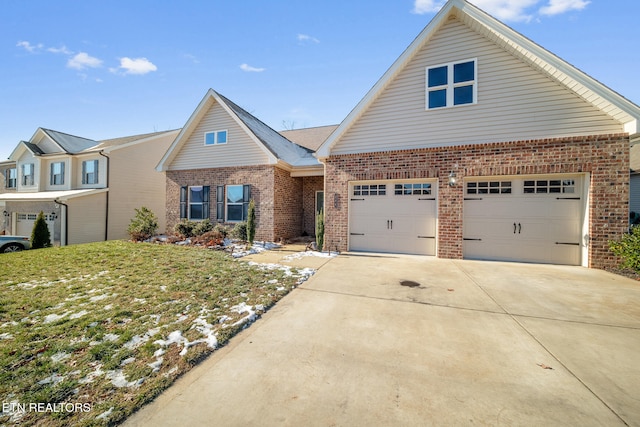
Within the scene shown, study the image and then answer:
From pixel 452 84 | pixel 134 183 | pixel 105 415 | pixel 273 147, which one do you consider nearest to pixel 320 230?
pixel 273 147

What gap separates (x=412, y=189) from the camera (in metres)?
8.38

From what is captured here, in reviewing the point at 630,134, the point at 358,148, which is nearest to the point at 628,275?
the point at 630,134

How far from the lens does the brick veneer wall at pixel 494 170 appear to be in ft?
21.4

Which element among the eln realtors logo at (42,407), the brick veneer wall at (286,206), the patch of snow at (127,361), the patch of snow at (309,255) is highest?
the brick veneer wall at (286,206)

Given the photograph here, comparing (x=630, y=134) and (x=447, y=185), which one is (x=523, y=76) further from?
(x=447, y=185)

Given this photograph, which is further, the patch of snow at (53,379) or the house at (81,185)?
the house at (81,185)

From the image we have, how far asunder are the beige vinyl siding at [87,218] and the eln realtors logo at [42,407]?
15.9m

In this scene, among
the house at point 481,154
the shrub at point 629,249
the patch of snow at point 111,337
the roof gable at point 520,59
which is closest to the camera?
the patch of snow at point 111,337

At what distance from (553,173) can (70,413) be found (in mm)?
10418

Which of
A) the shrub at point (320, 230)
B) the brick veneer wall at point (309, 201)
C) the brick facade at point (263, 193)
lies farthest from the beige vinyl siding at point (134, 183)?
the shrub at point (320, 230)

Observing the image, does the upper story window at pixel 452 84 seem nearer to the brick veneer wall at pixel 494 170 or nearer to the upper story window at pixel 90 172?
the brick veneer wall at pixel 494 170

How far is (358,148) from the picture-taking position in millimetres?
8789

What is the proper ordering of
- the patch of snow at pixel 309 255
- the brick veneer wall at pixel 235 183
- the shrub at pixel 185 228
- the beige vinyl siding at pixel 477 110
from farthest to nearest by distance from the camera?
the shrub at pixel 185 228 < the brick veneer wall at pixel 235 183 < the patch of snow at pixel 309 255 < the beige vinyl siding at pixel 477 110

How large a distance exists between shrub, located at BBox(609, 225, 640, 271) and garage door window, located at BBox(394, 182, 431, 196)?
4.77 m
